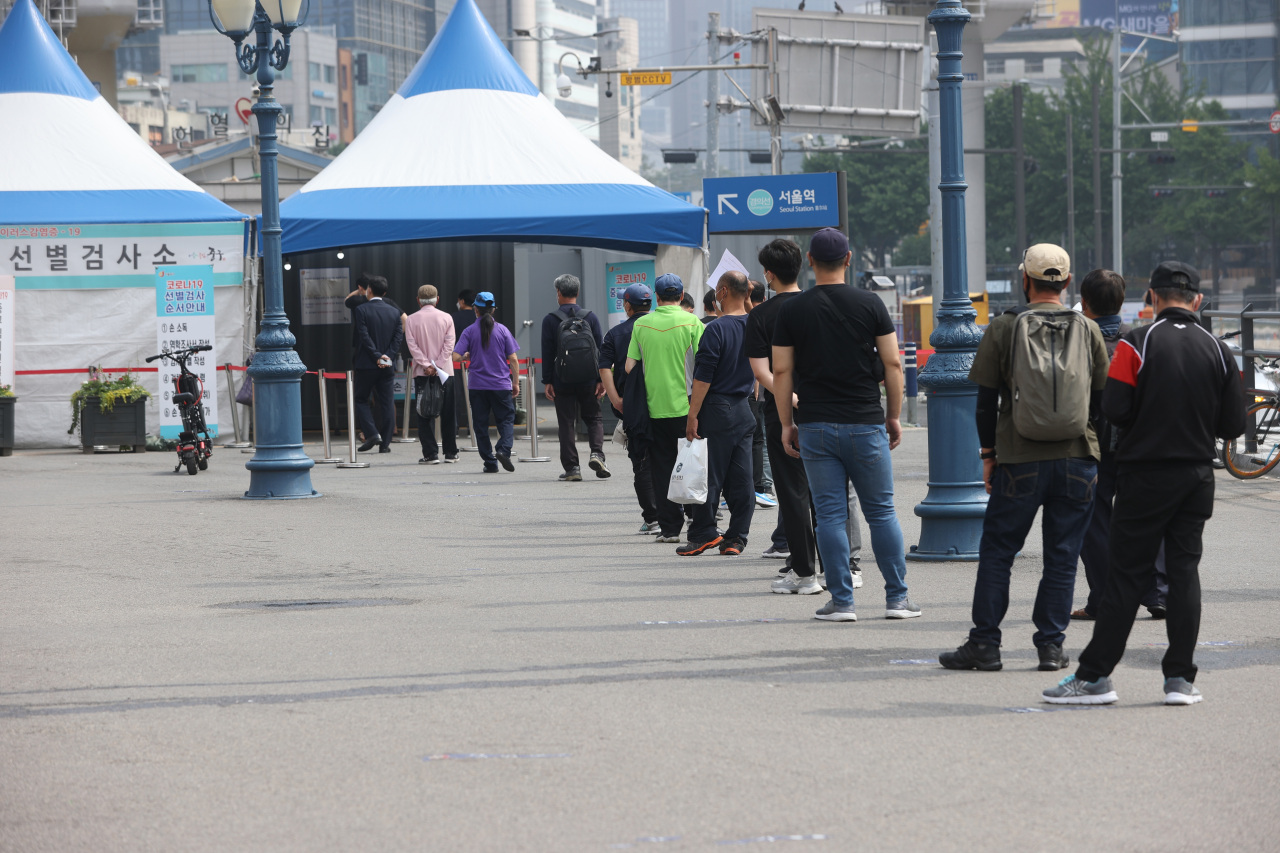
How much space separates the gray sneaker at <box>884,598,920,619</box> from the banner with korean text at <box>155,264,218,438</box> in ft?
45.9

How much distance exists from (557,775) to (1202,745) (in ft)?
6.73

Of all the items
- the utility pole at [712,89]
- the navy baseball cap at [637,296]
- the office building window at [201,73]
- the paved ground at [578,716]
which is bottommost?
the paved ground at [578,716]

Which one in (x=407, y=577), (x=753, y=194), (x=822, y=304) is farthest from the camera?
(x=753, y=194)

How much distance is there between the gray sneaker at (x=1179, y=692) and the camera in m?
5.84

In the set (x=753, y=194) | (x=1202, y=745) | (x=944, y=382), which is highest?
(x=753, y=194)

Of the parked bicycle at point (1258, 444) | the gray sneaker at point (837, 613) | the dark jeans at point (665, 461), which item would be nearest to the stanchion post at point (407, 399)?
the parked bicycle at point (1258, 444)

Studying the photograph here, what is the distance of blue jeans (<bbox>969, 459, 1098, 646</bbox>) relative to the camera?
252 inches

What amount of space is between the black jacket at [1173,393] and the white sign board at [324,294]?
17857mm

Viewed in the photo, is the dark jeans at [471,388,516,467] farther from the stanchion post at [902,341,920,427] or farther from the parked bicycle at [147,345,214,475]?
the stanchion post at [902,341,920,427]

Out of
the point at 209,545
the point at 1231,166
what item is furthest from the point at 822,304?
the point at 1231,166

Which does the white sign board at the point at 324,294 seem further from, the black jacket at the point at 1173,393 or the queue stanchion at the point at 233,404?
the black jacket at the point at 1173,393

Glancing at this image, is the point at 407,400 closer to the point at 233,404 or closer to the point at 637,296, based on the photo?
the point at 233,404

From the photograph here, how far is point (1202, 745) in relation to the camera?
5.29 meters

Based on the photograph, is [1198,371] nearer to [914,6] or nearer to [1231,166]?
[914,6]
